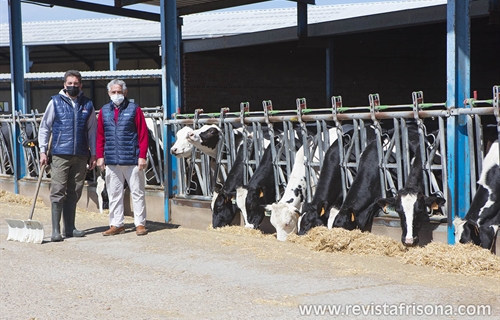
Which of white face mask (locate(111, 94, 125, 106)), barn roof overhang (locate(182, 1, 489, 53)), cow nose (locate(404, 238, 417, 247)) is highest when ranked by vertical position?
barn roof overhang (locate(182, 1, 489, 53))

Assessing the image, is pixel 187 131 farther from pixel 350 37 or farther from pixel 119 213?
pixel 350 37

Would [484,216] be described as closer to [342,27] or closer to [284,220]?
[284,220]

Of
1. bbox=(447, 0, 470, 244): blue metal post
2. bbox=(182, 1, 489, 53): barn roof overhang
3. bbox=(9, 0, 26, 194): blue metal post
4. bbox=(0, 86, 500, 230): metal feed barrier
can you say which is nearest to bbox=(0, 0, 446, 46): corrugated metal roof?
bbox=(182, 1, 489, 53): barn roof overhang

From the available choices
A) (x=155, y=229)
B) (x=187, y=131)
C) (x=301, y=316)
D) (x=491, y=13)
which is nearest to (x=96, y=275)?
(x=301, y=316)

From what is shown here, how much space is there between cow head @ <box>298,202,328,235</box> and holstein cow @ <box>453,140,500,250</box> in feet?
5.82

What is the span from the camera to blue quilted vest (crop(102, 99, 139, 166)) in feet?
32.6

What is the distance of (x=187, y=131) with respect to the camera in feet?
39.4

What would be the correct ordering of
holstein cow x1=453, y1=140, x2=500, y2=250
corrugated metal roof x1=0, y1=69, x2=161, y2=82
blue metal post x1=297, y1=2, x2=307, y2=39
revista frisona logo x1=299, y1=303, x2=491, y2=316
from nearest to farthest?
revista frisona logo x1=299, y1=303, x2=491, y2=316
holstein cow x1=453, y1=140, x2=500, y2=250
corrugated metal roof x1=0, y1=69, x2=161, y2=82
blue metal post x1=297, y1=2, x2=307, y2=39

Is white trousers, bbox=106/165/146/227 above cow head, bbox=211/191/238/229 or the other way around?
above

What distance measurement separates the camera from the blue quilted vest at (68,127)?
385 inches

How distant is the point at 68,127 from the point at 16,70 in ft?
20.9

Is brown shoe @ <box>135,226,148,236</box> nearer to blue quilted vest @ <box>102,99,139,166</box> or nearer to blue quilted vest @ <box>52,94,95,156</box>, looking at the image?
blue quilted vest @ <box>102,99,139,166</box>

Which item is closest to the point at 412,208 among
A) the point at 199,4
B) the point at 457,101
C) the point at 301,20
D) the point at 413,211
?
the point at 413,211

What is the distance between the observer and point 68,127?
9.80 meters
